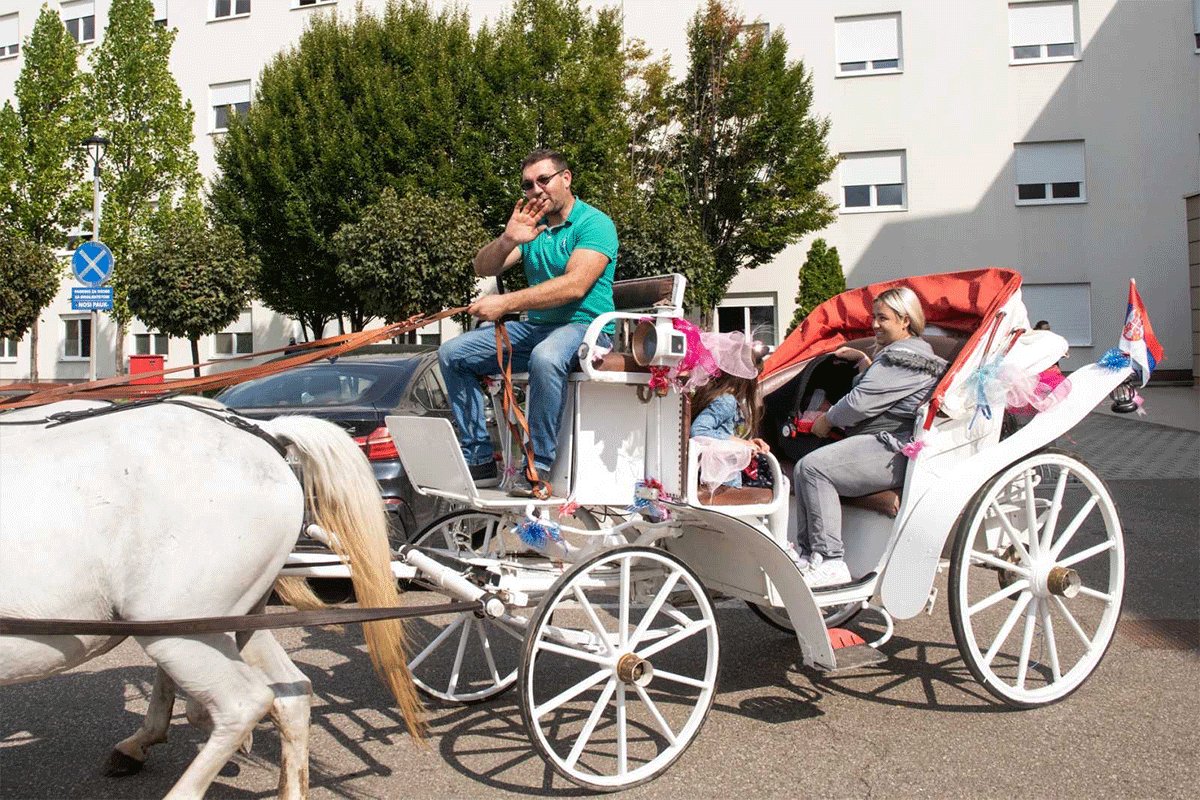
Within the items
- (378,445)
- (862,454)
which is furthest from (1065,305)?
(862,454)

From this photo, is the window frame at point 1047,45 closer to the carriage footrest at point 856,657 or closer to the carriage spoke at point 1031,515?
the carriage spoke at point 1031,515

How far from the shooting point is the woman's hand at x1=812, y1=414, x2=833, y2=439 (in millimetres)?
4824

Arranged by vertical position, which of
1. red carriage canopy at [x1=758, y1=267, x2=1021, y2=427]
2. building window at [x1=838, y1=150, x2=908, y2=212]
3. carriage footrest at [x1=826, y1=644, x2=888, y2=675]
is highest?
building window at [x1=838, y1=150, x2=908, y2=212]

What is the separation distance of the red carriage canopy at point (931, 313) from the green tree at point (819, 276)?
18017 mm

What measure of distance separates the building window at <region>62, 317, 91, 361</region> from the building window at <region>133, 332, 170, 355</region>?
1.81m

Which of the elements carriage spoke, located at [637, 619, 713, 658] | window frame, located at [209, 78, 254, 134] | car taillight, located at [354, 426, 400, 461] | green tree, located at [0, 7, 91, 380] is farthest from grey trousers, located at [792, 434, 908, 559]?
window frame, located at [209, 78, 254, 134]

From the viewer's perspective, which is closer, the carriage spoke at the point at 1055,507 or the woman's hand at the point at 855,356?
the carriage spoke at the point at 1055,507

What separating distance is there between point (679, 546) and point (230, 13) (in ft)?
93.4

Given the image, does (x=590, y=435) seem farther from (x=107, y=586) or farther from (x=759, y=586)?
(x=107, y=586)

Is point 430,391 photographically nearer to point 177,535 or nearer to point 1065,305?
point 177,535

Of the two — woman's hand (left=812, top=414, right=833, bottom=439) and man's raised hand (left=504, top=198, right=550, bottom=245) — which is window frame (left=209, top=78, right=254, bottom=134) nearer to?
man's raised hand (left=504, top=198, right=550, bottom=245)

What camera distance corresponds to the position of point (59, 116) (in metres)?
24.3

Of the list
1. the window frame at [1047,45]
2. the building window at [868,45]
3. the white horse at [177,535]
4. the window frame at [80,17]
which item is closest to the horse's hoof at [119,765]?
A: the white horse at [177,535]

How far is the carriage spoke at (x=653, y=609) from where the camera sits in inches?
147
